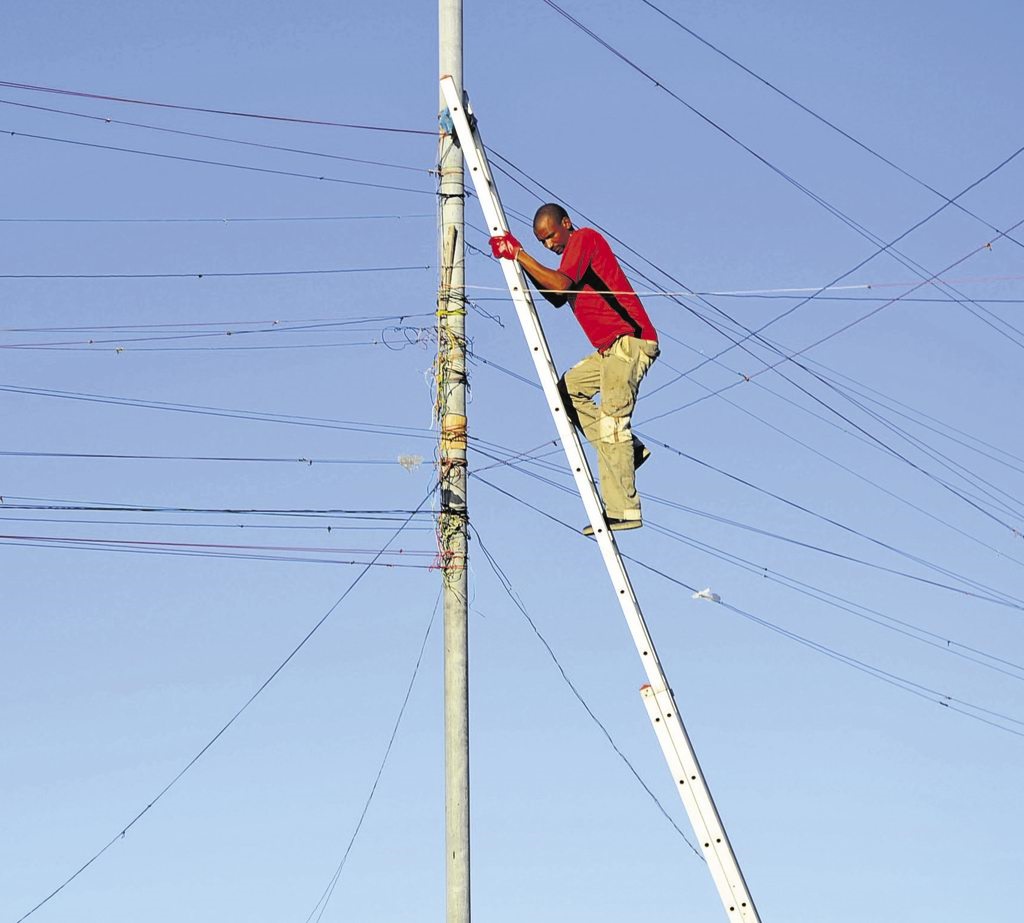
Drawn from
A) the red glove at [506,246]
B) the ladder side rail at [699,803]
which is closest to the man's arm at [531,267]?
the red glove at [506,246]

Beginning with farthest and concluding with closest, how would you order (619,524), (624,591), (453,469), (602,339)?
(453,469)
(602,339)
(619,524)
(624,591)

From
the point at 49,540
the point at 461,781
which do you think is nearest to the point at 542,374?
the point at 461,781

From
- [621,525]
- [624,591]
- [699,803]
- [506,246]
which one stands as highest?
[506,246]

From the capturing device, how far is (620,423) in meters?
14.0

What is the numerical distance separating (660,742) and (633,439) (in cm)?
223

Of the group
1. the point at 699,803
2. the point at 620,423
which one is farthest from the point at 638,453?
the point at 699,803

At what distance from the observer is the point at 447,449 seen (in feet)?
51.5

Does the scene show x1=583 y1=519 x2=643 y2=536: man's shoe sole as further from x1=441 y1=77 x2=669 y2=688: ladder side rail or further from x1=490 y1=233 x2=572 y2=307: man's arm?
x1=490 y1=233 x2=572 y2=307: man's arm

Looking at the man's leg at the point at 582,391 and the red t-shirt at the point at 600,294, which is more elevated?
the red t-shirt at the point at 600,294

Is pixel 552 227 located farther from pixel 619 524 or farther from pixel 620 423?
pixel 619 524

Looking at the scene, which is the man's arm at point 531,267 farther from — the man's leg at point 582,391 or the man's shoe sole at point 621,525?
the man's shoe sole at point 621,525

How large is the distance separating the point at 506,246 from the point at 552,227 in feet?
1.49

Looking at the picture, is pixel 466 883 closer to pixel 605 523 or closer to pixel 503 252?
pixel 605 523

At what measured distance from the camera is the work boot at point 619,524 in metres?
13.7
